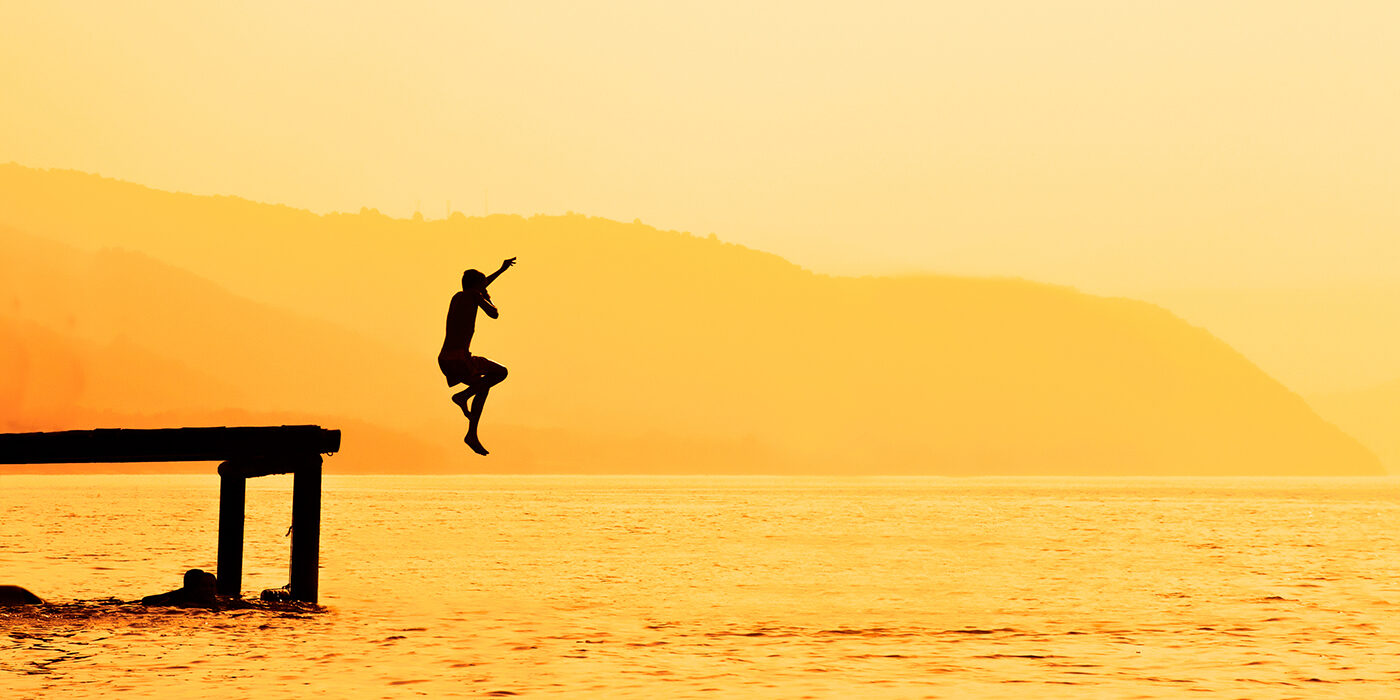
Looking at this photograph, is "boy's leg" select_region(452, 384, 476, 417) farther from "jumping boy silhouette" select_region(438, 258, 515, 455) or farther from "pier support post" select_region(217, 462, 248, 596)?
"pier support post" select_region(217, 462, 248, 596)

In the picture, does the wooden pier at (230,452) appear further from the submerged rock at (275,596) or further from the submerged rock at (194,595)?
the submerged rock at (194,595)

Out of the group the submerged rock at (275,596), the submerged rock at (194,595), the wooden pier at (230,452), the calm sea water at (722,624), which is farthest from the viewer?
the submerged rock at (275,596)

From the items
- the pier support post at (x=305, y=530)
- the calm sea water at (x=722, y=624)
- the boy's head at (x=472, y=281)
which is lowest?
the calm sea water at (x=722, y=624)

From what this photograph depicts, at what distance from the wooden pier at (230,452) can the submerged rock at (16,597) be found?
73.6 inches

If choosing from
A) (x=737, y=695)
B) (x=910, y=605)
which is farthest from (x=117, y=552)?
(x=737, y=695)

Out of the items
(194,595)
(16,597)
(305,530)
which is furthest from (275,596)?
(16,597)

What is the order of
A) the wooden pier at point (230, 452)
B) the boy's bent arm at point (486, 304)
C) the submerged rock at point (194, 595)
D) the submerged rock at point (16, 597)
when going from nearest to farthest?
the boy's bent arm at point (486, 304)
the wooden pier at point (230, 452)
the submerged rock at point (16, 597)
the submerged rock at point (194, 595)

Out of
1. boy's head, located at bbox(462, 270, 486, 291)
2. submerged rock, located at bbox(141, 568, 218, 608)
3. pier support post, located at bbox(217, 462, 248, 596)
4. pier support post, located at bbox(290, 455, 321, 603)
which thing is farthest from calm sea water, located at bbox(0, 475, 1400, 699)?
boy's head, located at bbox(462, 270, 486, 291)

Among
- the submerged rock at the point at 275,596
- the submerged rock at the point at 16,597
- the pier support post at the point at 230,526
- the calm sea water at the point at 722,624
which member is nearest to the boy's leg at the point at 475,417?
the calm sea water at the point at 722,624

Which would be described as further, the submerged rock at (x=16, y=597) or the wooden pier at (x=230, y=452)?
the submerged rock at (x=16, y=597)

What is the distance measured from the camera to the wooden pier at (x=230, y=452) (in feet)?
62.1

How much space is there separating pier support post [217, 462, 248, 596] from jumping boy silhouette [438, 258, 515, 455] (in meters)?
3.93

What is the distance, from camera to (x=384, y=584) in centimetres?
2603

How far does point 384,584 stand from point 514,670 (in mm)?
11706
